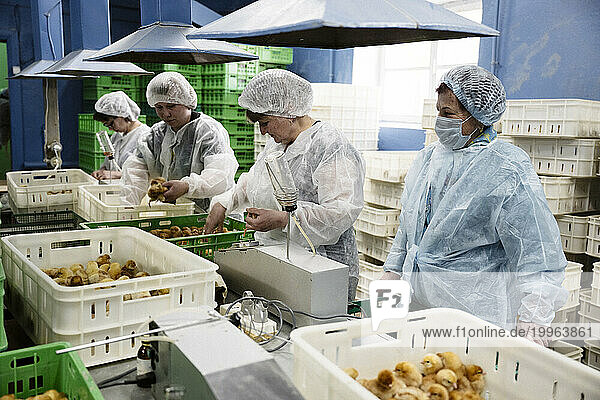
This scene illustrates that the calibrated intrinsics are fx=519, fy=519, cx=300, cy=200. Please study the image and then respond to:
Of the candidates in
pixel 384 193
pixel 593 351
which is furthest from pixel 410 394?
pixel 384 193

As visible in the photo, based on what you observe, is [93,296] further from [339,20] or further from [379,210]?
[379,210]

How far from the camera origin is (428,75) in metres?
5.23

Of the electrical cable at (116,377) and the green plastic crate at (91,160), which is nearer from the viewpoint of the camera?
the electrical cable at (116,377)

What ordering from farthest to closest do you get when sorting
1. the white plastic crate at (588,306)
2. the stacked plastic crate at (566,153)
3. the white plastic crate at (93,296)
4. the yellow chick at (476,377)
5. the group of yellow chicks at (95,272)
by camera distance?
the stacked plastic crate at (566,153), the white plastic crate at (588,306), the group of yellow chicks at (95,272), the white plastic crate at (93,296), the yellow chick at (476,377)

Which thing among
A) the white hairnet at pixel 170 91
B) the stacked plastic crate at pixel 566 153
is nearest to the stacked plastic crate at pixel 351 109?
the stacked plastic crate at pixel 566 153

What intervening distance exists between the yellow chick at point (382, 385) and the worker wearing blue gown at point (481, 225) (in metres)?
0.78

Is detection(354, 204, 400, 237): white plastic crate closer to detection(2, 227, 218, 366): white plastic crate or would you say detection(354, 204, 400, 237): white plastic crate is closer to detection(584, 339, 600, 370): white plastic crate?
detection(584, 339, 600, 370): white plastic crate

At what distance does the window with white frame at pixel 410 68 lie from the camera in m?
4.93

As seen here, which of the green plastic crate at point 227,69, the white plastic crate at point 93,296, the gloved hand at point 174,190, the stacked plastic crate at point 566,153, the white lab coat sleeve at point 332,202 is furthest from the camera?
the green plastic crate at point 227,69

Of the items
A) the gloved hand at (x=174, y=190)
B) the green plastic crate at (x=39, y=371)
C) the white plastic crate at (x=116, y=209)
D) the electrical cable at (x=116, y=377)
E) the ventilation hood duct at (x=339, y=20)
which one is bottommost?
the electrical cable at (x=116, y=377)

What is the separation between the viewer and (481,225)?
73.3 inches

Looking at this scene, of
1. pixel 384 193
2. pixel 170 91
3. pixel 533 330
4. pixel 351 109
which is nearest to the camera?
pixel 533 330

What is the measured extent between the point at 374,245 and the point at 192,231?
236 centimetres

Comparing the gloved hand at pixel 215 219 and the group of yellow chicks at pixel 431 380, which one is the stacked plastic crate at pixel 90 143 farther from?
the group of yellow chicks at pixel 431 380
